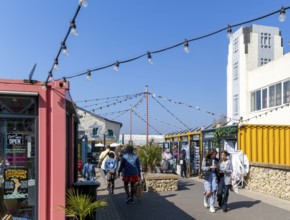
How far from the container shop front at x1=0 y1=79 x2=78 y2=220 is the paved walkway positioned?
341 cm

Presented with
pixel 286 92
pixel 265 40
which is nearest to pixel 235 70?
pixel 265 40

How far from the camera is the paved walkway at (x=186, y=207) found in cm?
1089

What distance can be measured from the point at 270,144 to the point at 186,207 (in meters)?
6.33

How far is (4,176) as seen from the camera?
7266 millimetres

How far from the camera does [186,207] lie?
1230cm

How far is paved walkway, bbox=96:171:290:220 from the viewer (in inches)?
429

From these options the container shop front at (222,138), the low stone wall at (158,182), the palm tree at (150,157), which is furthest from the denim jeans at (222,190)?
the container shop front at (222,138)

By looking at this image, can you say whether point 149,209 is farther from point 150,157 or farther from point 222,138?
point 222,138

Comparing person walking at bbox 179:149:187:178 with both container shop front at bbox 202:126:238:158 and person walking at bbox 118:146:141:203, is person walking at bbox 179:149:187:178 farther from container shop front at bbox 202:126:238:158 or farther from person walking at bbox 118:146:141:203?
person walking at bbox 118:146:141:203

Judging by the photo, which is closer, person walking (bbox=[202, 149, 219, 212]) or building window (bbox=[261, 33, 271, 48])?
person walking (bbox=[202, 149, 219, 212])

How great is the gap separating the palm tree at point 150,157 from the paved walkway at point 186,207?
2.38 meters

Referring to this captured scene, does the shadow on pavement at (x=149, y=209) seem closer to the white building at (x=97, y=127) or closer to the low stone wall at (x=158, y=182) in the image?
the low stone wall at (x=158, y=182)

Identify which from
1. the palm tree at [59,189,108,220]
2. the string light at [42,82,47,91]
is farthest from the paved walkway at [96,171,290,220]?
the string light at [42,82,47,91]

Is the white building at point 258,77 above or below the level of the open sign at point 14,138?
above
